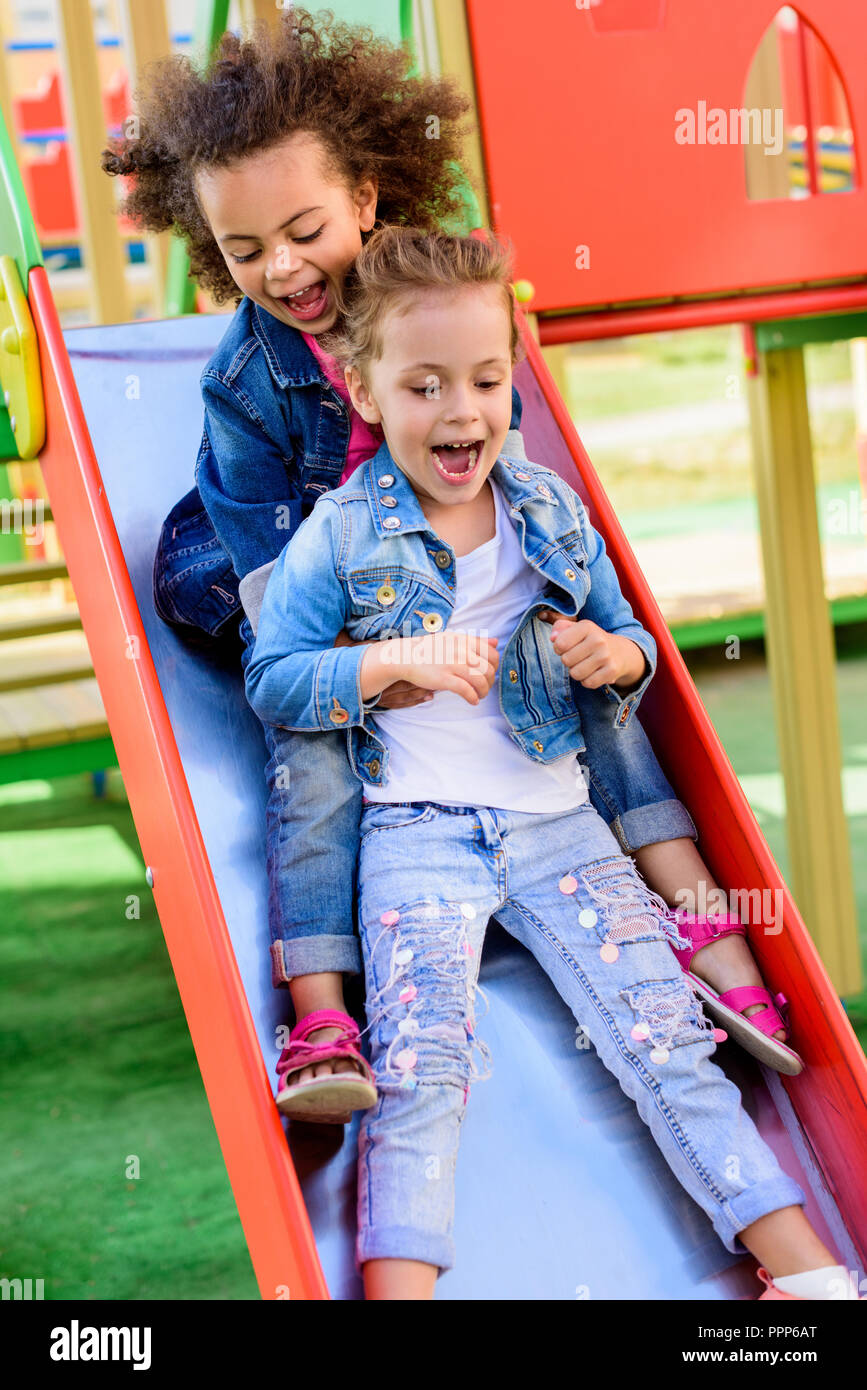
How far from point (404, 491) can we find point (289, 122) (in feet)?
1.52

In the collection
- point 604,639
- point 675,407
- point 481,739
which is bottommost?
point 675,407

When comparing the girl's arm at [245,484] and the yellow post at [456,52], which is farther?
the yellow post at [456,52]

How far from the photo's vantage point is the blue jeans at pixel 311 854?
1.39 m

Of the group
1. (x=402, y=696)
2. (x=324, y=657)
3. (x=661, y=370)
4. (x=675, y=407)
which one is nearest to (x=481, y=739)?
(x=402, y=696)

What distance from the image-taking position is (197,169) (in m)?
1.60

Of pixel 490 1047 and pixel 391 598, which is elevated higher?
pixel 391 598

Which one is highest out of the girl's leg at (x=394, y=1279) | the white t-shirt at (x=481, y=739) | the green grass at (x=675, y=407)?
the white t-shirt at (x=481, y=739)

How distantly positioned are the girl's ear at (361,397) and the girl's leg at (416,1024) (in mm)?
442

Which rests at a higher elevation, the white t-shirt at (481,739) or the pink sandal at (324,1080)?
the white t-shirt at (481,739)

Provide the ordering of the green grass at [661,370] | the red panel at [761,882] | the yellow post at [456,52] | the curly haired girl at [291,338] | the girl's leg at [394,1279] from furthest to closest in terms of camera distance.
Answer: the green grass at [661,370], the yellow post at [456,52], the curly haired girl at [291,338], the red panel at [761,882], the girl's leg at [394,1279]

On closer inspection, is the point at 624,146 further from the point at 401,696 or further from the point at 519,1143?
the point at 519,1143

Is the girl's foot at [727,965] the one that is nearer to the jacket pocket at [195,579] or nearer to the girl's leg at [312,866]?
the girl's leg at [312,866]

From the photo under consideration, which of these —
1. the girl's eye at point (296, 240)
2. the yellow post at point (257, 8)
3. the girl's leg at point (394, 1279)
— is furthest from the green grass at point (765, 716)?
the yellow post at point (257, 8)

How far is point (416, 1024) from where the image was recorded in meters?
1.30
